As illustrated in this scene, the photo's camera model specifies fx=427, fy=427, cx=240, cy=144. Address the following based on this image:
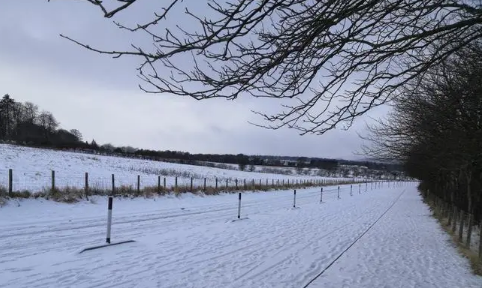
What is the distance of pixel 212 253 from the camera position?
31.9ft

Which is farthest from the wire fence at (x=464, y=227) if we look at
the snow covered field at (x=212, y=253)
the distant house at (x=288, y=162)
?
the distant house at (x=288, y=162)

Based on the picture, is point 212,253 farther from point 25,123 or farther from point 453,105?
point 25,123

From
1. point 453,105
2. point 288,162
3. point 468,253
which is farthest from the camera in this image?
point 288,162

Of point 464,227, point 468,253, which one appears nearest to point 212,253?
point 468,253

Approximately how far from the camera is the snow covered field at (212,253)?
24.3 feet

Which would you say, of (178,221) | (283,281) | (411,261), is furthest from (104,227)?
(411,261)

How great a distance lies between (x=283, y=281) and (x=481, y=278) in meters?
4.83

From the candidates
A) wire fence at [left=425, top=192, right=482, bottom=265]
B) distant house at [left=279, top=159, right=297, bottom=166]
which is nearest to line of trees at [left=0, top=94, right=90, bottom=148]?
distant house at [left=279, top=159, right=297, bottom=166]

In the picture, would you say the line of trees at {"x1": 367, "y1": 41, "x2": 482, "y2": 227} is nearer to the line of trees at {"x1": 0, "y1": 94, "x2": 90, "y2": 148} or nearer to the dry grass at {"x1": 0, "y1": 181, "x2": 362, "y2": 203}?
the dry grass at {"x1": 0, "y1": 181, "x2": 362, "y2": 203}

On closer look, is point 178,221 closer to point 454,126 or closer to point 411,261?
point 411,261

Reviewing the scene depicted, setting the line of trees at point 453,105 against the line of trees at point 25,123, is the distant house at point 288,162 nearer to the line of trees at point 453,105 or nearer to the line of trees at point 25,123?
the line of trees at point 25,123

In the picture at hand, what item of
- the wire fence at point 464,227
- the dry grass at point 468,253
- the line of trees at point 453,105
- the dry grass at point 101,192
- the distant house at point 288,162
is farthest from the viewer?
the distant house at point 288,162

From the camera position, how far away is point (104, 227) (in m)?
12.7

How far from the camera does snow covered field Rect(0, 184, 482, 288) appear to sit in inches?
292
